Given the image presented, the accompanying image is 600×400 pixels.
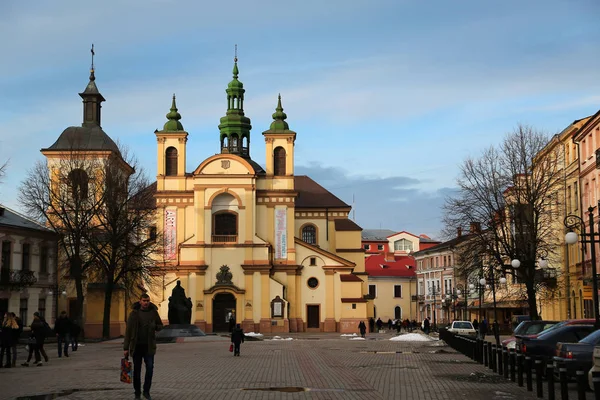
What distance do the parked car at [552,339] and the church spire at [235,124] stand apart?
62.4m

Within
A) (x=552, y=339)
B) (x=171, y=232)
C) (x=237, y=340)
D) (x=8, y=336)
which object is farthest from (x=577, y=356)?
(x=171, y=232)

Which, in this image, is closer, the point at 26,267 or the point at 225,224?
the point at 26,267

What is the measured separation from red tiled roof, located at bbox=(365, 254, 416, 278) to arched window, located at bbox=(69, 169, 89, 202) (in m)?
65.1

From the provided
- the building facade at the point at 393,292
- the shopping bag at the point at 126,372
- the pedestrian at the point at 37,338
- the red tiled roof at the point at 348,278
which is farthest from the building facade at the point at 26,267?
the building facade at the point at 393,292

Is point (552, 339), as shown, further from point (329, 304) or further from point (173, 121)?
point (173, 121)

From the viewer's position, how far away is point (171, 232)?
232 feet

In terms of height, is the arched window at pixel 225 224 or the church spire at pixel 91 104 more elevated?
the church spire at pixel 91 104

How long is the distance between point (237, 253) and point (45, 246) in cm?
1810

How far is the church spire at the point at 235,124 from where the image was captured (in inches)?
3260

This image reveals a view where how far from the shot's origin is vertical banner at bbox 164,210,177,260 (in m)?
70.0

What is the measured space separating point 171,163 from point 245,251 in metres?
10.1

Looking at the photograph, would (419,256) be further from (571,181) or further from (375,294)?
(571,181)

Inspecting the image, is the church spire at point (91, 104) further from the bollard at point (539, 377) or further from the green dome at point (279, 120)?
the bollard at point (539, 377)

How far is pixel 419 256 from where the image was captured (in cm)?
11238
